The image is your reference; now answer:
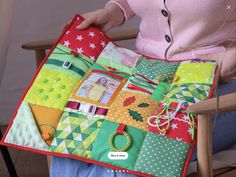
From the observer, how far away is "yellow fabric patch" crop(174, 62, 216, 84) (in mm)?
1058

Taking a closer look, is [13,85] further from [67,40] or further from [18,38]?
[67,40]

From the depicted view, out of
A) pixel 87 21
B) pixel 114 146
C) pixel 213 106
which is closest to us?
pixel 213 106

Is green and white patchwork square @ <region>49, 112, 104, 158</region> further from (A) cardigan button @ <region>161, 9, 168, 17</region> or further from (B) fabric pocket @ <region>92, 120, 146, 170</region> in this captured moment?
(A) cardigan button @ <region>161, 9, 168, 17</region>

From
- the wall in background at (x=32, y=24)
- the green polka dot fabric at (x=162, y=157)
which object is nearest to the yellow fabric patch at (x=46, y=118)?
the green polka dot fabric at (x=162, y=157)

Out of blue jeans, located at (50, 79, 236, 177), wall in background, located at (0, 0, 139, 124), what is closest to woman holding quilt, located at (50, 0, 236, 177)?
blue jeans, located at (50, 79, 236, 177)

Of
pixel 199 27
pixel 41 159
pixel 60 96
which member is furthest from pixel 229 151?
pixel 41 159

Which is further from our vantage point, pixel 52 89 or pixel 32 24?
pixel 32 24

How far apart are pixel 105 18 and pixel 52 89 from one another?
0.31 meters

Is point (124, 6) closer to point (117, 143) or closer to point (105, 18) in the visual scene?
point (105, 18)

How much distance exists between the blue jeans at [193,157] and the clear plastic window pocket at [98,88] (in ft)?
0.49

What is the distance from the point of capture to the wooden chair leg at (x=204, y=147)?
0.92 meters

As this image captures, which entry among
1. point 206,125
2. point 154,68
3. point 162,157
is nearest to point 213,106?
point 206,125

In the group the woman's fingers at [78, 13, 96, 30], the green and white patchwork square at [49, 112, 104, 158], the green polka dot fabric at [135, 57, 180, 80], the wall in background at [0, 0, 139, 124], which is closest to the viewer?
the green and white patchwork square at [49, 112, 104, 158]

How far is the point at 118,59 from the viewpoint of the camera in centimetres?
118
